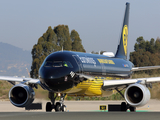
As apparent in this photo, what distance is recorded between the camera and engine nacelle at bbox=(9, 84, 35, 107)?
2097 cm

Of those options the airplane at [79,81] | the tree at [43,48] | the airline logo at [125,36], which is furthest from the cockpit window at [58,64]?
the tree at [43,48]

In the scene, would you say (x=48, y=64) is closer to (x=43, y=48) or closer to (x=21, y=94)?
(x=21, y=94)

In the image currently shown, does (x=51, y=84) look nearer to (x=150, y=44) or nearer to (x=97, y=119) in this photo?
(x=97, y=119)

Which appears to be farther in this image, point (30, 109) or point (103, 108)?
point (30, 109)

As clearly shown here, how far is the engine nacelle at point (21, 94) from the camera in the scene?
68.8ft

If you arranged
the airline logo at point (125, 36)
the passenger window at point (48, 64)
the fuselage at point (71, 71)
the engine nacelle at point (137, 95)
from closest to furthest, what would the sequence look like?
the fuselage at point (71, 71)
the engine nacelle at point (137, 95)
the passenger window at point (48, 64)
the airline logo at point (125, 36)

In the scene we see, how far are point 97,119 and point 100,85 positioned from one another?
9.65 metres

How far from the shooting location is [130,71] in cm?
2681

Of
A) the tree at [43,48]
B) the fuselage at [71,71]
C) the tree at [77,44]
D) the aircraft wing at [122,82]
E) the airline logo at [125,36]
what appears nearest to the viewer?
the fuselage at [71,71]

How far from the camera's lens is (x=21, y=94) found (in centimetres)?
2131

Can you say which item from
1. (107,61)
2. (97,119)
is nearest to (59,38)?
(107,61)

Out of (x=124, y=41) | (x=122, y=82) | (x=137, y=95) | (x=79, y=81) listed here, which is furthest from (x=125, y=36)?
(x=79, y=81)

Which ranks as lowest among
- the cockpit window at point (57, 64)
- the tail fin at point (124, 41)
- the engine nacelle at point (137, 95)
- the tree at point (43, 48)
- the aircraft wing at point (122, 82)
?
the engine nacelle at point (137, 95)

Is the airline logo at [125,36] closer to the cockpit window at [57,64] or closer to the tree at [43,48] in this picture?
the cockpit window at [57,64]
